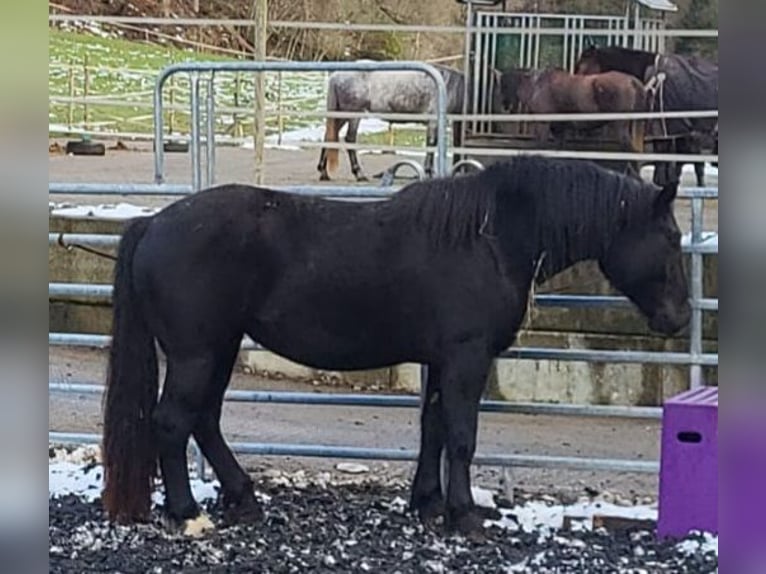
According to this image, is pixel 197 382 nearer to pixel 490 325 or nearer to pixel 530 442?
pixel 490 325

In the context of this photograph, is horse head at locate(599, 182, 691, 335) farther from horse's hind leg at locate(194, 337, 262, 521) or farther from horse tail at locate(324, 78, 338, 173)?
horse tail at locate(324, 78, 338, 173)

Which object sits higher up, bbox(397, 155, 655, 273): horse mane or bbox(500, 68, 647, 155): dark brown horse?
bbox(500, 68, 647, 155): dark brown horse

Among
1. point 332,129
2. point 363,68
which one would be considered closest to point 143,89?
point 332,129

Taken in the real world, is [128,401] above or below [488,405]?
above

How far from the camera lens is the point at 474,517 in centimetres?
394

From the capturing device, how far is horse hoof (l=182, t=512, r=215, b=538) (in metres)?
3.91

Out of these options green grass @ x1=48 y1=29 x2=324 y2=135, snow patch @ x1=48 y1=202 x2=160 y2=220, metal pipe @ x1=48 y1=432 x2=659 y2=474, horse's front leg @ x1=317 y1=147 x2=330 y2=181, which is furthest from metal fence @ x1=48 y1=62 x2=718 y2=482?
green grass @ x1=48 y1=29 x2=324 y2=135

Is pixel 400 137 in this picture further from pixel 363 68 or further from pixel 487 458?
pixel 487 458

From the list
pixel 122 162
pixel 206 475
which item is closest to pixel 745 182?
pixel 206 475

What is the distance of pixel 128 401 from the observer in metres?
3.88

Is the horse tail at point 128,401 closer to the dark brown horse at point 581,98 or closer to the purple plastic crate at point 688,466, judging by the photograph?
Answer: the purple plastic crate at point 688,466

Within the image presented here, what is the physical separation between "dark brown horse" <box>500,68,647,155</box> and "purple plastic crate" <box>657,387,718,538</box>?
19.7ft

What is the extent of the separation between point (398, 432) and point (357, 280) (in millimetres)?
2037

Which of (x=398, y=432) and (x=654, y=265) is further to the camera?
(x=398, y=432)
